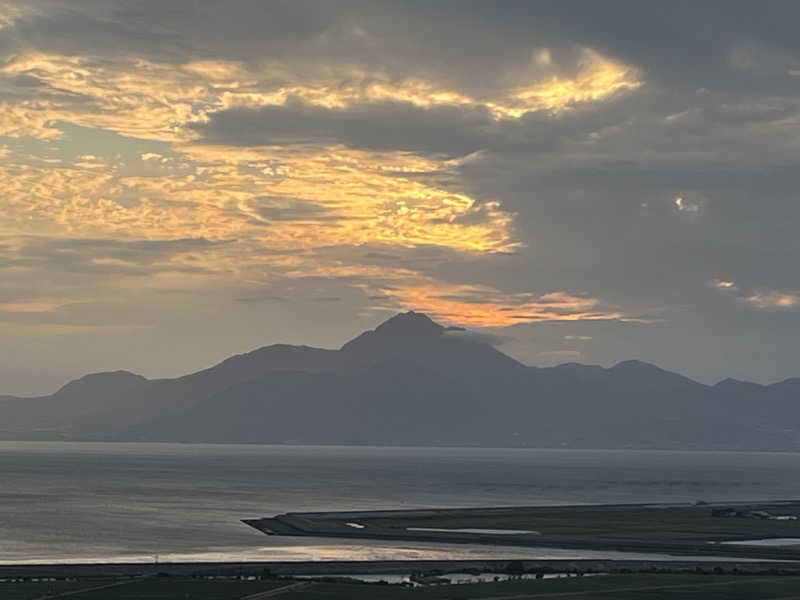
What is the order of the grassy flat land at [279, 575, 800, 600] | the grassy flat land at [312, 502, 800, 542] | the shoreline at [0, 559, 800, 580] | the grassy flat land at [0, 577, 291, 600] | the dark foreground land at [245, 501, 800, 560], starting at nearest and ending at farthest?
the grassy flat land at [0, 577, 291, 600]
the grassy flat land at [279, 575, 800, 600]
the shoreline at [0, 559, 800, 580]
the dark foreground land at [245, 501, 800, 560]
the grassy flat land at [312, 502, 800, 542]

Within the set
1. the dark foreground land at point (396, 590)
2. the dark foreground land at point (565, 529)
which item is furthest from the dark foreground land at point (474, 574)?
the dark foreground land at point (565, 529)

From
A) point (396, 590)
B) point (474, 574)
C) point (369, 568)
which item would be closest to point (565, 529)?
point (474, 574)

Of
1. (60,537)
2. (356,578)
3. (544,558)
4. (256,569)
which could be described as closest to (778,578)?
(544,558)

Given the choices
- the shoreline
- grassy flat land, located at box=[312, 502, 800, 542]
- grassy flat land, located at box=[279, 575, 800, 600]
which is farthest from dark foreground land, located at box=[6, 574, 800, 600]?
grassy flat land, located at box=[312, 502, 800, 542]

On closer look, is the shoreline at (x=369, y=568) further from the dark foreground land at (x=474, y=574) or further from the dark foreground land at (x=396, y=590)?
the dark foreground land at (x=396, y=590)

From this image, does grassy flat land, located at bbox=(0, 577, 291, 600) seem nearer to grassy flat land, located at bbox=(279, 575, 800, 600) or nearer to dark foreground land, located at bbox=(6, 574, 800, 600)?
dark foreground land, located at bbox=(6, 574, 800, 600)

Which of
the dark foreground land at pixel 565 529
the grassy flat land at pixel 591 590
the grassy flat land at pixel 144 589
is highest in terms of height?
the dark foreground land at pixel 565 529

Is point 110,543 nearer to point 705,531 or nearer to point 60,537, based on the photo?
point 60,537
